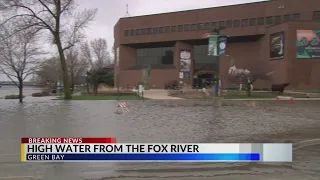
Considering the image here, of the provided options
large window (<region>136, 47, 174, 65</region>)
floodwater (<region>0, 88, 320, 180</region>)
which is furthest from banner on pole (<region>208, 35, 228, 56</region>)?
large window (<region>136, 47, 174, 65</region>)

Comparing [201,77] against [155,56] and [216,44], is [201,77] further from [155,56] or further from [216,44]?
[216,44]

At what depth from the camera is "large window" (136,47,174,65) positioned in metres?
73.9

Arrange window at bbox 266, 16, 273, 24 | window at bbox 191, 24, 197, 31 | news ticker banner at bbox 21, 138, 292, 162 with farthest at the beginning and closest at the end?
window at bbox 191, 24, 197, 31 < window at bbox 266, 16, 273, 24 < news ticker banner at bbox 21, 138, 292, 162

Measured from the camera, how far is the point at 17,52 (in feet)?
115

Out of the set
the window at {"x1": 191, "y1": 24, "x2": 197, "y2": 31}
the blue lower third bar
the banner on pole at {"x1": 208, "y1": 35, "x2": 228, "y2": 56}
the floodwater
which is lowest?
the floodwater

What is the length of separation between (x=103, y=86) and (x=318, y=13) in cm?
3882

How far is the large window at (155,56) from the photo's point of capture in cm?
7394

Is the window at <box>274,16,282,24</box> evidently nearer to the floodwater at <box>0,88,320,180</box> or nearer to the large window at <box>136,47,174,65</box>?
the large window at <box>136,47,174,65</box>

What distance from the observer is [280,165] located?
680 centimetres

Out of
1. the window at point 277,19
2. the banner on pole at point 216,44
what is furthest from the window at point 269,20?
the banner on pole at point 216,44

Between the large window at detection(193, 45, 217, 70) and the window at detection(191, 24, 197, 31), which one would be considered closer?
the window at detection(191, 24, 197, 31)

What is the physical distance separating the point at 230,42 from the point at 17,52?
143 ft

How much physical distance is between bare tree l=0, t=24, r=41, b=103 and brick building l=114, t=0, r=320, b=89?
28804mm

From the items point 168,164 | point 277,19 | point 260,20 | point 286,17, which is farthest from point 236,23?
point 168,164
